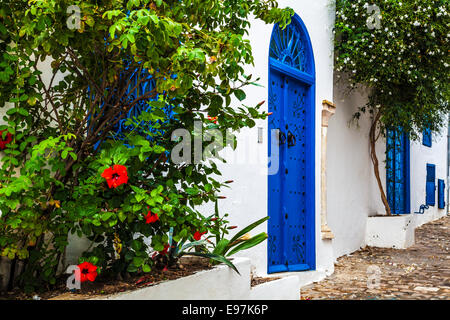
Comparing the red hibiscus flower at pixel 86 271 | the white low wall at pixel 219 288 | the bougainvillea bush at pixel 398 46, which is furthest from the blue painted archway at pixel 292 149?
the red hibiscus flower at pixel 86 271

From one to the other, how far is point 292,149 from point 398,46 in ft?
7.80

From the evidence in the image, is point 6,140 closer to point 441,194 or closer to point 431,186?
point 431,186

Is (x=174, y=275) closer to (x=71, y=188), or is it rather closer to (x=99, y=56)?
(x=71, y=188)

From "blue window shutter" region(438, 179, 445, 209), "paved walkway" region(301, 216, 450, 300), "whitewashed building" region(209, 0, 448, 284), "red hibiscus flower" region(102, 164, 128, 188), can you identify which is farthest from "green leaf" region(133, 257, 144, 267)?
"blue window shutter" region(438, 179, 445, 209)

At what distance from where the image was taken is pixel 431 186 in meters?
13.9

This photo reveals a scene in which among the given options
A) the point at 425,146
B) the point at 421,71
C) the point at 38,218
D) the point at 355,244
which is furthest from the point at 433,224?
the point at 38,218

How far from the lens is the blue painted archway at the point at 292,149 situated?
6023mm

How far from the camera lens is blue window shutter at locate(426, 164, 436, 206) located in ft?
44.8

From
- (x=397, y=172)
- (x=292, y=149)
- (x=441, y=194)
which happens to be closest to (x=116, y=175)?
(x=292, y=149)

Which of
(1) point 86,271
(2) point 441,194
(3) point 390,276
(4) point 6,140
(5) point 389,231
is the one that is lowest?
(3) point 390,276

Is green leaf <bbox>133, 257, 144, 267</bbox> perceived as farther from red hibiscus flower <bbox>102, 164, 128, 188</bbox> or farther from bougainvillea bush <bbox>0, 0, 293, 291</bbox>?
red hibiscus flower <bbox>102, 164, 128, 188</bbox>

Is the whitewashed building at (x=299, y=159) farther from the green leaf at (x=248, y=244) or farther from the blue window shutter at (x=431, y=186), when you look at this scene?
the blue window shutter at (x=431, y=186)

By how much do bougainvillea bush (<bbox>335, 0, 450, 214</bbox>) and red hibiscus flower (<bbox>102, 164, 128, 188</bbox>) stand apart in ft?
18.0
